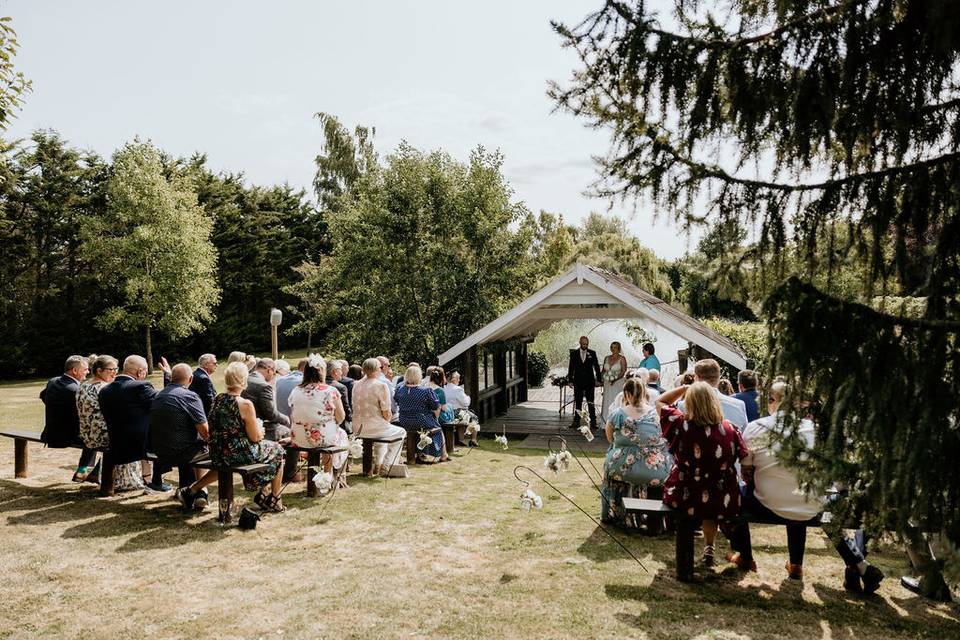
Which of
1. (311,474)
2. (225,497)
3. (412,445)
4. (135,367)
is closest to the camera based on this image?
(225,497)

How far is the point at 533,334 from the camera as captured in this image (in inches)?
718

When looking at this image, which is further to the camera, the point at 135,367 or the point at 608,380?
the point at 608,380

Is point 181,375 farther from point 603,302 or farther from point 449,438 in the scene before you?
point 603,302

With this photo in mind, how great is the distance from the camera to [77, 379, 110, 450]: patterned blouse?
7617mm

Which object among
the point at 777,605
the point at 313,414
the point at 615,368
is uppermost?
the point at 615,368

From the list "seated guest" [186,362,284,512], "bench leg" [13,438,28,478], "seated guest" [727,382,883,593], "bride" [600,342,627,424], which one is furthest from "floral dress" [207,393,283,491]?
"bride" [600,342,627,424]

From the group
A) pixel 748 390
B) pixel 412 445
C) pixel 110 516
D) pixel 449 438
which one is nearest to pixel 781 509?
pixel 748 390

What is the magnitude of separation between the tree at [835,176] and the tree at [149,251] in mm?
29767

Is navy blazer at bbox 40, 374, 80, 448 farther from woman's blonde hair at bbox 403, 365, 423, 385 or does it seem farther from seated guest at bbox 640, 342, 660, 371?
seated guest at bbox 640, 342, 660, 371

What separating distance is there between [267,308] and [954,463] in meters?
38.0

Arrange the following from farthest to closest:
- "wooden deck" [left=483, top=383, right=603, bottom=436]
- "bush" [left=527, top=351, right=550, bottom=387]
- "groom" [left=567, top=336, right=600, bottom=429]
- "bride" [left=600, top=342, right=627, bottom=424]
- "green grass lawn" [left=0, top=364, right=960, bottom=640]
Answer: "bush" [left=527, top=351, right=550, bottom=387] → "wooden deck" [left=483, top=383, right=603, bottom=436] → "groom" [left=567, top=336, right=600, bottom=429] → "bride" [left=600, top=342, right=627, bottom=424] → "green grass lawn" [left=0, top=364, right=960, bottom=640]

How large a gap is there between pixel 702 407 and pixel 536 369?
18.9 metres

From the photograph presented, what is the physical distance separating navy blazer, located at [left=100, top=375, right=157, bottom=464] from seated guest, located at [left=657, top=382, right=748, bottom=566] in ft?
18.3

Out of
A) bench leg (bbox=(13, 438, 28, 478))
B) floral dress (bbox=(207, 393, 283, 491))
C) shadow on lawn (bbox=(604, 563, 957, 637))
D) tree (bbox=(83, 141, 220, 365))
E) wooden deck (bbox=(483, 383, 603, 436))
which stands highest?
tree (bbox=(83, 141, 220, 365))
